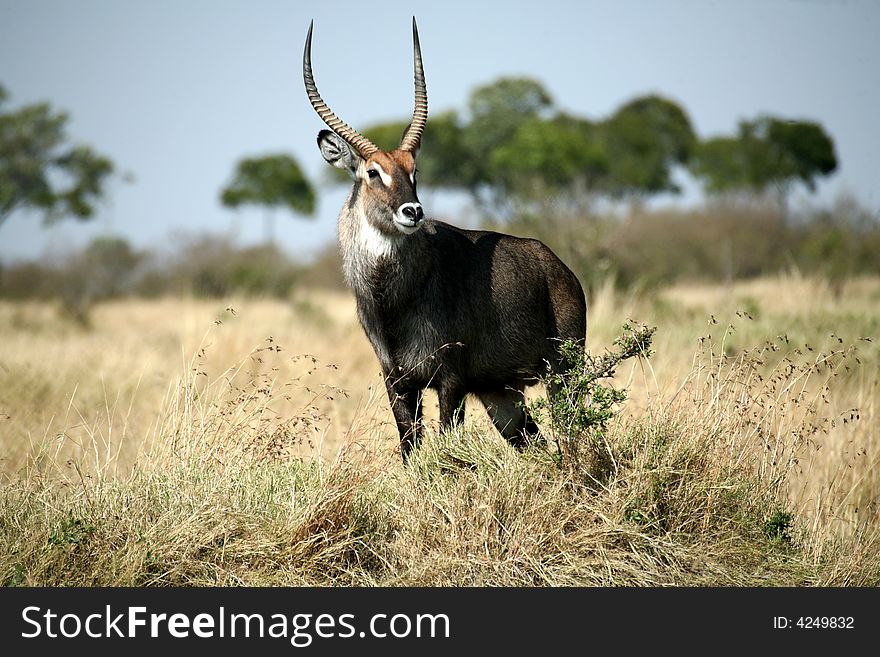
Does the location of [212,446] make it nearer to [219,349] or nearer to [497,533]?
[497,533]

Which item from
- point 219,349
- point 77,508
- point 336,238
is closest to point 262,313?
point 219,349

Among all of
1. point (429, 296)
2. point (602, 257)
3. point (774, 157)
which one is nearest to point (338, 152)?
point (429, 296)

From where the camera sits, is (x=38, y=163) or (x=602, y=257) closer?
(x=602, y=257)

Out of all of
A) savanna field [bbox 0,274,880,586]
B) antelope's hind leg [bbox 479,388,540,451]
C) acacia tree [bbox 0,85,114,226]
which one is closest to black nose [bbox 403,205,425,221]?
savanna field [bbox 0,274,880,586]

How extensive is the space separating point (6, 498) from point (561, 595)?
295cm

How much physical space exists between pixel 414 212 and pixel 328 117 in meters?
1.00

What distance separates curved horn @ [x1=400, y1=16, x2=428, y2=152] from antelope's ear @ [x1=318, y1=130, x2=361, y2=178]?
32 centimetres

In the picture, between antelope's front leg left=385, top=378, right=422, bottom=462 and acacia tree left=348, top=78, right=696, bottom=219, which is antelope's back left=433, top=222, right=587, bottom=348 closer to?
antelope's front leg left=385, top=378, right=422, bottom=462

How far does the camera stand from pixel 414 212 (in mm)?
5648

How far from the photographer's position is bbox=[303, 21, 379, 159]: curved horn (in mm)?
6102

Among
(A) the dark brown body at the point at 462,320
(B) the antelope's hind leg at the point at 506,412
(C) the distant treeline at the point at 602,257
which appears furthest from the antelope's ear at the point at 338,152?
(C) the distant treeline at the point at 602,257

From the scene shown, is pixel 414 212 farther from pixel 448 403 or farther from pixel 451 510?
pixel 451 510

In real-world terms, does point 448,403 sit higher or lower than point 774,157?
lower

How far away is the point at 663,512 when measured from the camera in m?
5.23
